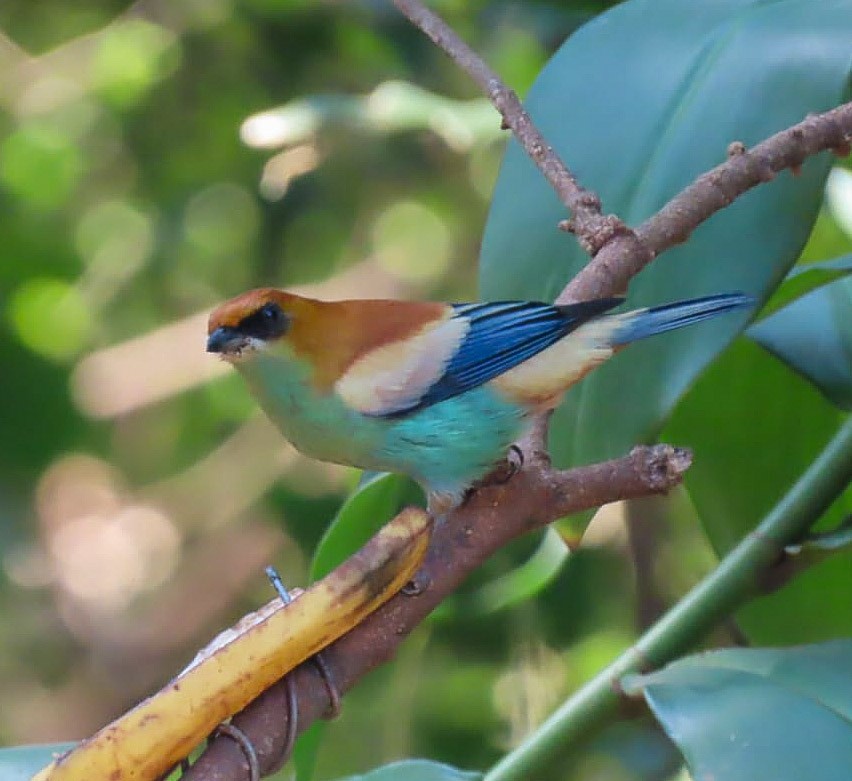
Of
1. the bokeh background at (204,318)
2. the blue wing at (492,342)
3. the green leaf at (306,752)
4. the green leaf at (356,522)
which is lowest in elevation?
the green leaf at (306,752)

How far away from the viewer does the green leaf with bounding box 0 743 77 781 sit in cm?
113

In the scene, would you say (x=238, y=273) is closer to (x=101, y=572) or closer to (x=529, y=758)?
(x=101, y=572)

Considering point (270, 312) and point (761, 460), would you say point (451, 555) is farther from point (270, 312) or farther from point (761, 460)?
point (761, 460)

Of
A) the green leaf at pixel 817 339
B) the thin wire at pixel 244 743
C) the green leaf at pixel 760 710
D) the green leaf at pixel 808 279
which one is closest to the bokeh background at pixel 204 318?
the green leaf at pixel 817 339

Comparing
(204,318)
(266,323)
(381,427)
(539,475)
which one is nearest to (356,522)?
(381,427)

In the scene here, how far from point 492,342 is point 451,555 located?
0.36 meters

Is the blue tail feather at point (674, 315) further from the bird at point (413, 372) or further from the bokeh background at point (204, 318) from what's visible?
the bokeh background at point (204, 318)

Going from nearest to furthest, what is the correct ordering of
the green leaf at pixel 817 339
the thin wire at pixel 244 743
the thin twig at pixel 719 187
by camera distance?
1. the thin wire at pixel 244 743
2. the thin twig at pixel 719 187
3. the green leaf at pixel 817 339

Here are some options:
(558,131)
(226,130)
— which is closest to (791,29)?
(558,131)

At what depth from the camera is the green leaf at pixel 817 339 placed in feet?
4.41

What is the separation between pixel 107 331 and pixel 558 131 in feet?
7.91

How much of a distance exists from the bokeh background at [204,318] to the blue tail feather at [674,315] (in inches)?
33.3

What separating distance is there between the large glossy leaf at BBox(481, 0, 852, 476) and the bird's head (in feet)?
0.69

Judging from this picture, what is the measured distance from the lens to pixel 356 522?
1.39m
